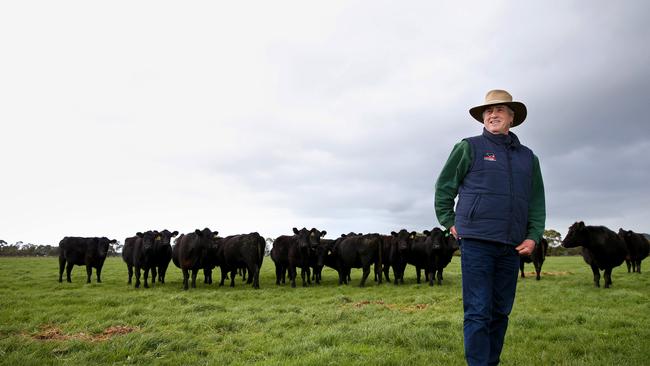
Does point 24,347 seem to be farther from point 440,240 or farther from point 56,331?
point 440,240

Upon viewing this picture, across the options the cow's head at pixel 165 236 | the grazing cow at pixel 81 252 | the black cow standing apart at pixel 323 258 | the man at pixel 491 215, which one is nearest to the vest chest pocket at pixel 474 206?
the man at pixel 491 215

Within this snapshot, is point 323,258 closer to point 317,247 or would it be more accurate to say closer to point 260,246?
point 317,247

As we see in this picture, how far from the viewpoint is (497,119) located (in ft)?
14.0

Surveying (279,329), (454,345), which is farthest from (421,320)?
(279,329)

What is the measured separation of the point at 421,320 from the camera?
25.5ft

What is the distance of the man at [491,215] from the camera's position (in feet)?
12.4

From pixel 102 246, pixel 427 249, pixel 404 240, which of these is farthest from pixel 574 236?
pixel 102 246

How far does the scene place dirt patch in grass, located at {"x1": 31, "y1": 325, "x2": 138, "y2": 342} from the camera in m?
6.96

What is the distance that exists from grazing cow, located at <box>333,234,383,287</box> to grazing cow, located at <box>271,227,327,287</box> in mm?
1084

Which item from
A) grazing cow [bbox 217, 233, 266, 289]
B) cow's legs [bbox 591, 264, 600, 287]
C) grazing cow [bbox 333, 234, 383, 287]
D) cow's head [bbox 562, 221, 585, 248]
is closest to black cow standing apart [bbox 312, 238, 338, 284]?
grazing cow [bbox 333, 234, 383, 287]

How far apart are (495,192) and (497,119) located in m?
0.83

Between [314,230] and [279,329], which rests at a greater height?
[314,230]

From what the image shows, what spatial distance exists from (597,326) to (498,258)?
4.63 metres

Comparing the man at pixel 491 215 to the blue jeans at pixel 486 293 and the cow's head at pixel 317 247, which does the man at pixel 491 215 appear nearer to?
the blue jeans at pixel 486 293
